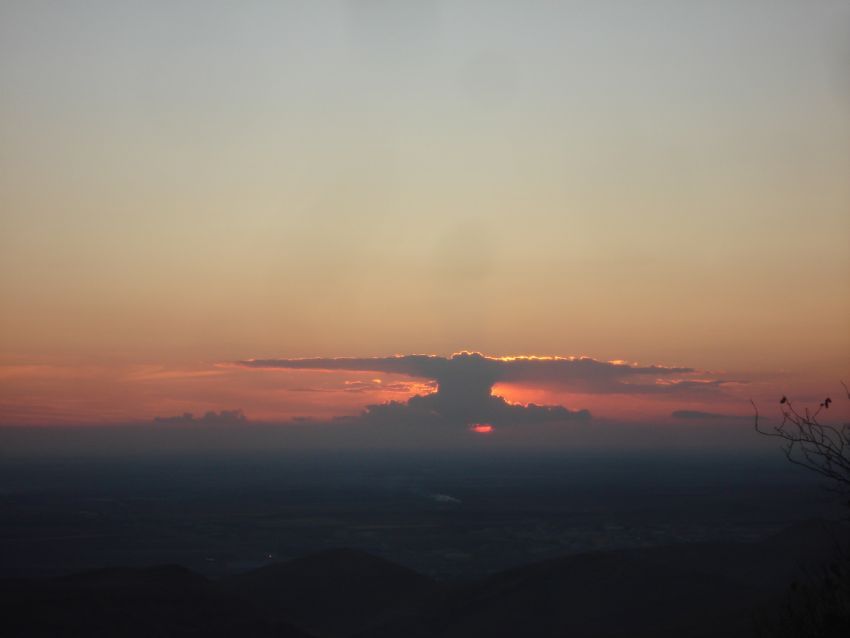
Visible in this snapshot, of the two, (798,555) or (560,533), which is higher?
(798,555)

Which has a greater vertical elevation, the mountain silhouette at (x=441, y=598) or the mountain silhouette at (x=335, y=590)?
the mountain silhouette at (x=441, y=598)

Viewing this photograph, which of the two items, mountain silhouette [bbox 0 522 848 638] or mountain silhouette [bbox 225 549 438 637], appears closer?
mountain silhouette [bbox 0 522 848 638]

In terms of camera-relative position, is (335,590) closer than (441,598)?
No

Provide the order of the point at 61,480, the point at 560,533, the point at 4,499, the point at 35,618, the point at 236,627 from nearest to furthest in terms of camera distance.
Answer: the point at 35,618
the point at 236,627
the point at 560,533
the point at 4,499
the point at 61,480

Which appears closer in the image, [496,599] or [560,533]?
[496,599]

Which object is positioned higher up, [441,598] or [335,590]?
[441,598]

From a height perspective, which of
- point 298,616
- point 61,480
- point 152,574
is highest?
point 152,574

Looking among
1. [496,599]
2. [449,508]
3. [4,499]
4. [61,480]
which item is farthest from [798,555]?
[61,480]

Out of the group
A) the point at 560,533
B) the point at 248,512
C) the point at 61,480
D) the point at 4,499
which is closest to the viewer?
the point at 560,533

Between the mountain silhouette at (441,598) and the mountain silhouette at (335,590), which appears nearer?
the mountain silhouette at (441,598)

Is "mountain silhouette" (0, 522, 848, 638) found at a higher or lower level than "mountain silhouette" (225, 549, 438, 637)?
higher

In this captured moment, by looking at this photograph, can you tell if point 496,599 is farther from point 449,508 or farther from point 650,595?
point 449,508
